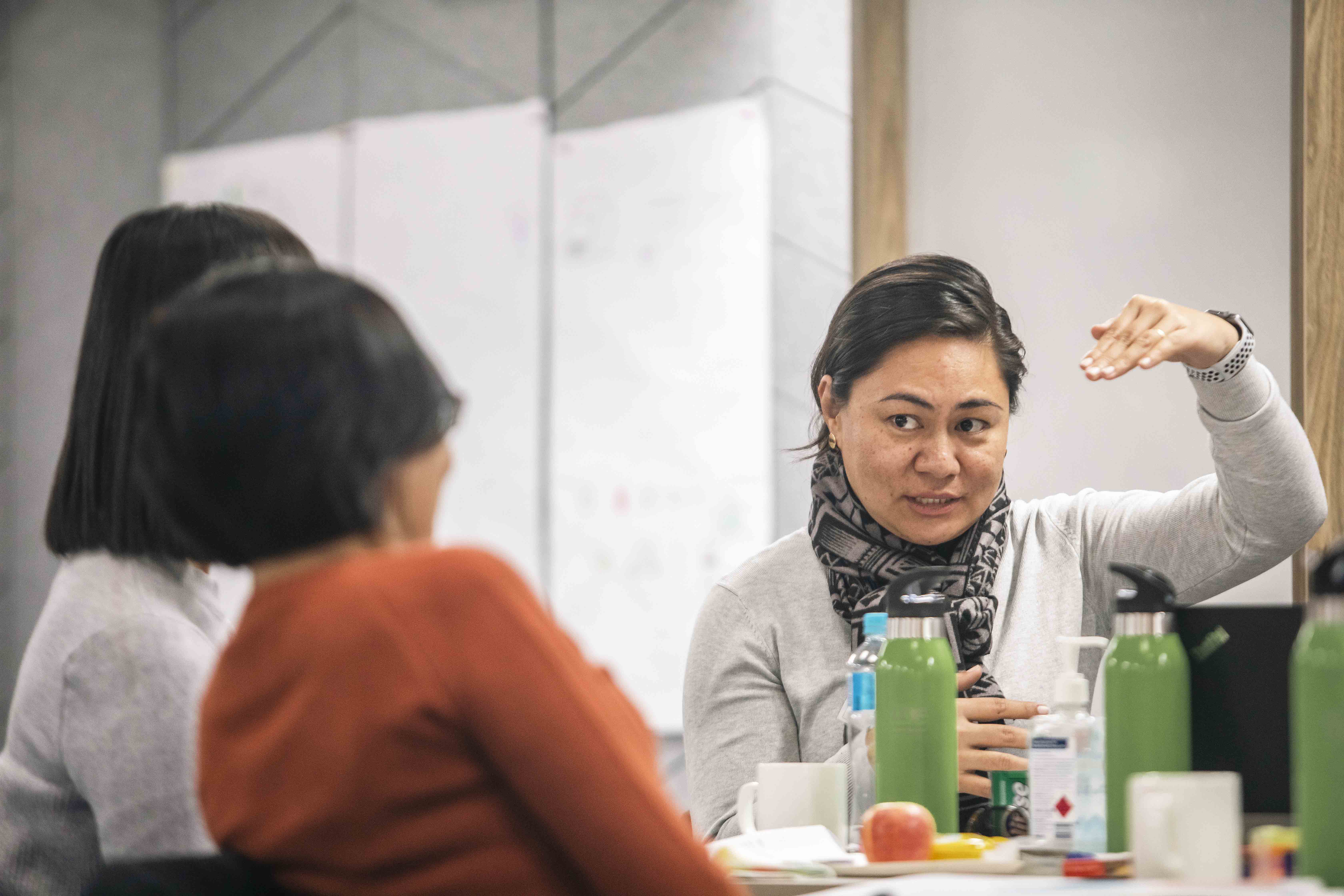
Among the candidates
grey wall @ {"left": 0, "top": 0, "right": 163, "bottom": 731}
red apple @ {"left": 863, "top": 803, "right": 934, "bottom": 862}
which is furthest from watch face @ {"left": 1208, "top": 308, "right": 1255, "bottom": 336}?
grey wall @ {"left": 0, "top": 0, "right": 163, "bottom": 731}

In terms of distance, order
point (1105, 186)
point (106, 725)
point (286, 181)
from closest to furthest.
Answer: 1. point (106, 725)
2. point (1105, 186)
3. point (286, 181)

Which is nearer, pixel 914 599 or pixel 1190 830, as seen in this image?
pixel 1190 830

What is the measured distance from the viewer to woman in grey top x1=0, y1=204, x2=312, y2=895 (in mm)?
956

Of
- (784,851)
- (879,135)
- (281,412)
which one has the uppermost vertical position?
(879,135)

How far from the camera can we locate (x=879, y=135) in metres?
1.99

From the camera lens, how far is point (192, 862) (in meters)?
0.67

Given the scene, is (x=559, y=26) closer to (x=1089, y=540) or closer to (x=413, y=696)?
(x=1089, y=540)

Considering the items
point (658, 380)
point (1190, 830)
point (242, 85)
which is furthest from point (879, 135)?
point (242, 85)

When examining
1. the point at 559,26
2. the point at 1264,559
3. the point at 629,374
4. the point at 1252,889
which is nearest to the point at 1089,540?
the point at 1264,559

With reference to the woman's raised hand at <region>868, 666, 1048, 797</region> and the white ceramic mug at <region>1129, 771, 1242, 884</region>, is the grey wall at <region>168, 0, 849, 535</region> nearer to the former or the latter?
the woman's raised hand at <region>868, 666, 1048, 797</region>

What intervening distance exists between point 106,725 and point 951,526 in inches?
38.1

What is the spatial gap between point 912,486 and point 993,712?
1.19 ft

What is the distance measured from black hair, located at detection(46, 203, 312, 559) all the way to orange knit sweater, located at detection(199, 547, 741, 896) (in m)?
0.42

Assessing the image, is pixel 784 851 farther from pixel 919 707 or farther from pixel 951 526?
pixel 951 526
